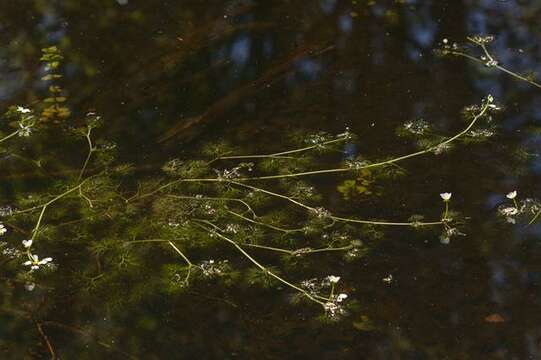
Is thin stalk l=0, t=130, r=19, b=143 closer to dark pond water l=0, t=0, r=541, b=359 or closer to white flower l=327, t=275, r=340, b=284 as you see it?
dark pond water l=0, t=0, r=541, b=359

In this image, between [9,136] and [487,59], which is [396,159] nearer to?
[487,59]

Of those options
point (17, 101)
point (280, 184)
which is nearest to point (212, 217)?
point (280, 184)

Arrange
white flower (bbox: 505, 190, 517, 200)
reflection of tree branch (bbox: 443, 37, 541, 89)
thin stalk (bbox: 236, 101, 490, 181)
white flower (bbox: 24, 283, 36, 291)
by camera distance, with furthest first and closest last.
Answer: reflection of tree branch (bbox: 443, 37, 541, 89)
thin stalk (bbox: 236, 101, 490, 181)
white flower (bbox: 505, 190, 517, 200)
white flower (bbox: 24, 283, 36, 291)

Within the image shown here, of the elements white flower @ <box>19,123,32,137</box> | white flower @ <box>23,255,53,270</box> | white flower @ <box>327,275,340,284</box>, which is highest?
white flower @ <box>327,275,340,284</box>

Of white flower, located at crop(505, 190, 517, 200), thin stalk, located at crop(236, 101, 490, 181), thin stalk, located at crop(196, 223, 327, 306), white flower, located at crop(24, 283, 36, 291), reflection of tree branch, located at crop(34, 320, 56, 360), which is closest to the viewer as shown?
reflection of tree branch, located at crop(34, 320, 56, 360)

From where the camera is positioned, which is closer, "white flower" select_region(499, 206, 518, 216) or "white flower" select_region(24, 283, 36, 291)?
"white flower" select_region(24, 283, 36, 291)

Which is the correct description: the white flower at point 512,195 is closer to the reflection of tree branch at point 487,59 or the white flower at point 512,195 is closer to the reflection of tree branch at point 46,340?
the reflection of tree branch at point 487,59

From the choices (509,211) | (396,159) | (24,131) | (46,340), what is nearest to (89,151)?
(24,131)

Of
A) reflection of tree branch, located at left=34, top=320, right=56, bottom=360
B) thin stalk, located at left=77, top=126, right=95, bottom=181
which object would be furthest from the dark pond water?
thin stalk, located at left=77, top=126, right=95, bottom=181
